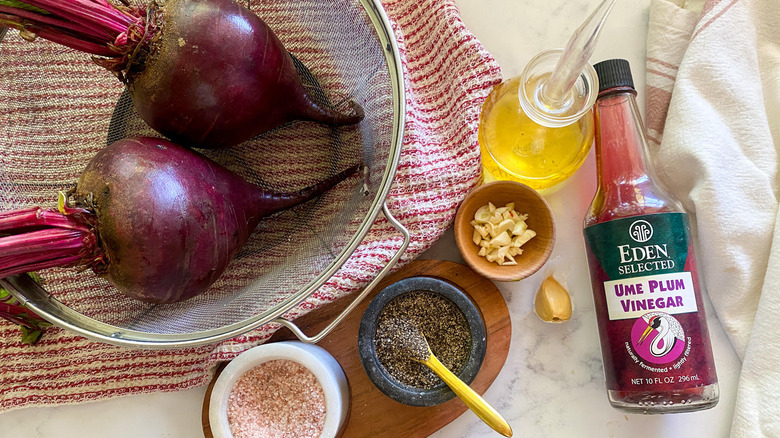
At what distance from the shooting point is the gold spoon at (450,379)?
66 centimetres

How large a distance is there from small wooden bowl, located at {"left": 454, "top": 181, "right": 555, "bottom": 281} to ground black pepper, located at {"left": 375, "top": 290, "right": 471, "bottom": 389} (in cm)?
7

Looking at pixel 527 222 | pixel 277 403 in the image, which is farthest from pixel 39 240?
pixel 527 222

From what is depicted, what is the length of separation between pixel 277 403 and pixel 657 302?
0.52 m

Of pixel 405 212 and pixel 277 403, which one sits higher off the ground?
pixel 405 212

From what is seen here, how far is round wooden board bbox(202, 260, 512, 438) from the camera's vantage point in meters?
0.76

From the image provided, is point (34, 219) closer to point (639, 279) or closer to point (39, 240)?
point (39, 240)

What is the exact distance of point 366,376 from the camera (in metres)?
0.77

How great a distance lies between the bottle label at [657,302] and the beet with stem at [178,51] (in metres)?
0.49

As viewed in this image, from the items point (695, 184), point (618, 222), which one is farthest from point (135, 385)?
point (695, 184)

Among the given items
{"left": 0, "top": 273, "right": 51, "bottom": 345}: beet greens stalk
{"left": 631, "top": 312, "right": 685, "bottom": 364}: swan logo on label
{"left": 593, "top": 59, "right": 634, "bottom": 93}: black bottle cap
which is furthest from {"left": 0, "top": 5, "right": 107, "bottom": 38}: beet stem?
{"left": 631, "top": 312, "right": 685, "bottom": 364}: swan logo on label

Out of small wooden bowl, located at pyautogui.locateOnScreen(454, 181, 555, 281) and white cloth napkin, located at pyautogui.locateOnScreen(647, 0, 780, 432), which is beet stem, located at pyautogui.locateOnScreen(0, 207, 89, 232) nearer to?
small wooden bowl, located at pyautogui.locateOnScreen(454, 181, 555, 281)

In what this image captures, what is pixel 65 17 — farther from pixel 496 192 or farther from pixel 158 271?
pixel 496 192

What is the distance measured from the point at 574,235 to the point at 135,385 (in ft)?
2.29

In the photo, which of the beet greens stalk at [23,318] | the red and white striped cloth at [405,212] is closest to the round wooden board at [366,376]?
the red and white striped cloth at [405,212]
